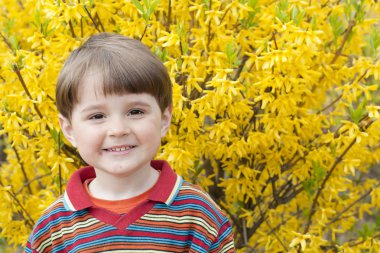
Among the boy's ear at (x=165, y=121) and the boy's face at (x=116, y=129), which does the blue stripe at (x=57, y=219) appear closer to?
the boy's face at (x=116, y=129)

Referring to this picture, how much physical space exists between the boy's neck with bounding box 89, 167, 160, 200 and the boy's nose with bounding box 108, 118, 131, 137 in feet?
0.66

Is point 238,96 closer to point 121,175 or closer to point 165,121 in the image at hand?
point 165,121

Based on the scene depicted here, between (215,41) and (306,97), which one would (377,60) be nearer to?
(306,97)

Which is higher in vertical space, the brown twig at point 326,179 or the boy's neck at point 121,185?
the boy's neck at point 121,185

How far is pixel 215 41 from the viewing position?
3.15m

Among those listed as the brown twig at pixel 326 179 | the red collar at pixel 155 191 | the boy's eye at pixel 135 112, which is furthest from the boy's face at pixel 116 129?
the brown twig at pixel 326 179

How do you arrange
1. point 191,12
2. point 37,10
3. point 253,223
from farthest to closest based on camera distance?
point 253,223
point 191,12
point 37,10

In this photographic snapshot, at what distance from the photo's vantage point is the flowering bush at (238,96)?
2.91 metres

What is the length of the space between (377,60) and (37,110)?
1538mm

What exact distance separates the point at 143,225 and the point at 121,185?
0.15 m

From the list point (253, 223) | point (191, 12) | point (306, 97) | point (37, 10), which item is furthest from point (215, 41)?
point (253, 223)

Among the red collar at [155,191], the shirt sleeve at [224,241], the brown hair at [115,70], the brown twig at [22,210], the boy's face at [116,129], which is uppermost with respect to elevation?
the brown hair at [115,70]

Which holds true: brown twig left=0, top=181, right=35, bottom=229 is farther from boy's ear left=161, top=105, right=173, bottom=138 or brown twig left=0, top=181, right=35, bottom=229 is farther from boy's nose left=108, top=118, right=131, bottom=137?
boy's nose left=108, top=118, right=131, bottom=137

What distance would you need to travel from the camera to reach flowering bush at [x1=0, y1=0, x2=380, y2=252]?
9.55 ft
